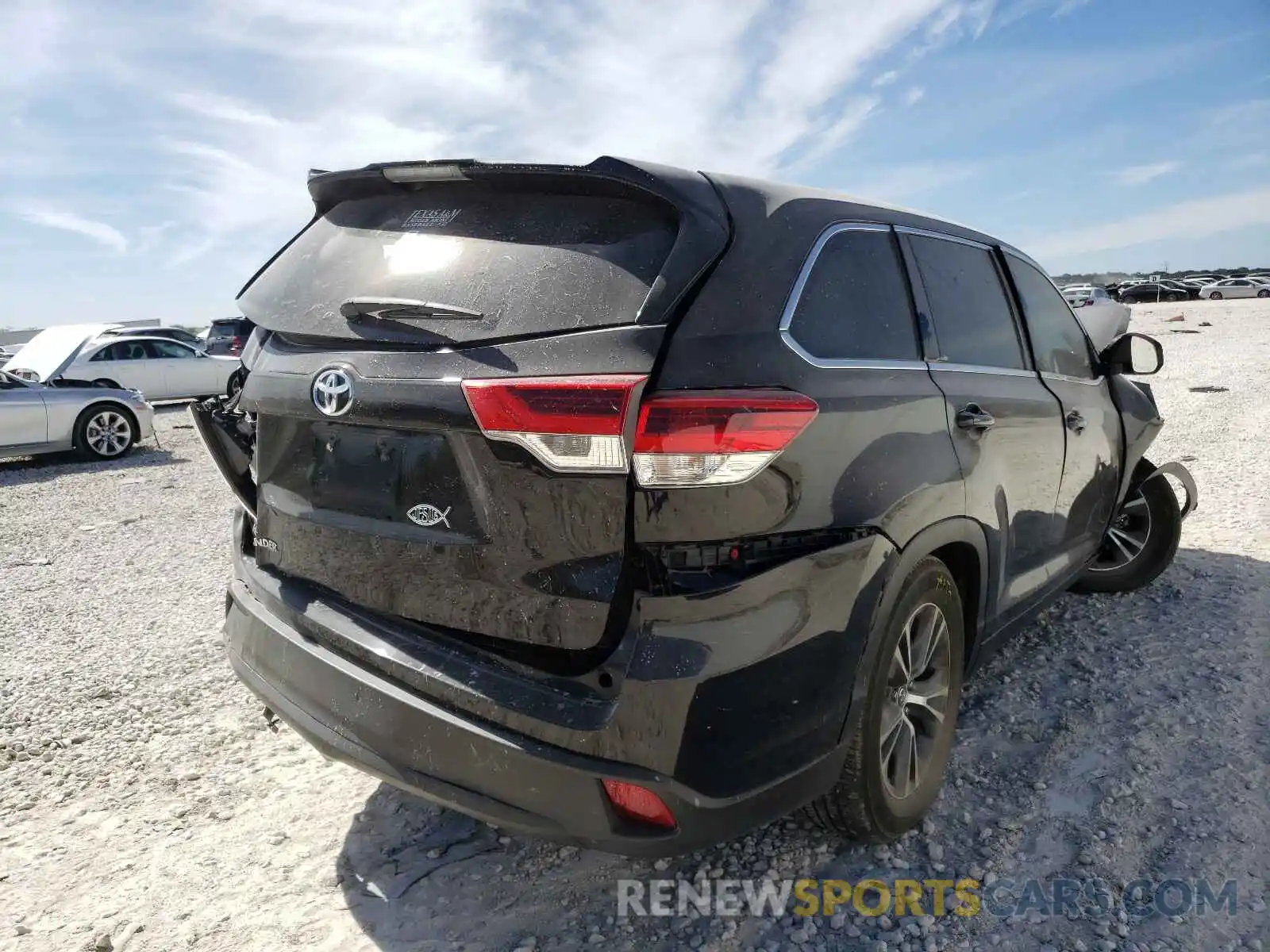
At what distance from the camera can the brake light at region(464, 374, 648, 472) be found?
1.86 meters

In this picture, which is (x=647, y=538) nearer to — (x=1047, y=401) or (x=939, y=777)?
(x=939, y=777)

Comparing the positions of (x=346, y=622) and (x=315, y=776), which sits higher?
(x=346, y=622)

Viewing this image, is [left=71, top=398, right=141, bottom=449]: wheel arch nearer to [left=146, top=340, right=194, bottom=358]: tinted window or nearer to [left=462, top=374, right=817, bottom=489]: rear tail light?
[left=146, top=340, right=194, bottom=358]: tinted window

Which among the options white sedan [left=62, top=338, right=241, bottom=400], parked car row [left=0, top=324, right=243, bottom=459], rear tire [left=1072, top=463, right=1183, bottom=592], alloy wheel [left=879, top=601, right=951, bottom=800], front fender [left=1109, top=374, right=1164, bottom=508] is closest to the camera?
alloy wheel [left=879, top=601, right=951, bottom=800]

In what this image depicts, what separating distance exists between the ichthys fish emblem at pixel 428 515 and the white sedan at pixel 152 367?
14764 millimetres

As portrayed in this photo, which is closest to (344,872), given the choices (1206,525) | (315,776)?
(315,776)

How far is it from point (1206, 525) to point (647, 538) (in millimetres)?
5533

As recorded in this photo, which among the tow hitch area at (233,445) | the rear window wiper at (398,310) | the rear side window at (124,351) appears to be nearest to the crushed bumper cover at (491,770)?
the tow hitch area at (233,445)

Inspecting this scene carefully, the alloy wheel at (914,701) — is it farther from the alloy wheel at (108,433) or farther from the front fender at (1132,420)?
the alloy wheel at (108,433)

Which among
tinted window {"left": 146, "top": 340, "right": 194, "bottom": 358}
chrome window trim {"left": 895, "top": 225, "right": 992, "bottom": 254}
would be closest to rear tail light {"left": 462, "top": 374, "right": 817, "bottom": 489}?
chrome window trim {"left": 895, "top": 225, "right": 992, "bottom": 254}

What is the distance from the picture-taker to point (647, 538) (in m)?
1.91

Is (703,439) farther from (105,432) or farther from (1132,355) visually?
(105,432)

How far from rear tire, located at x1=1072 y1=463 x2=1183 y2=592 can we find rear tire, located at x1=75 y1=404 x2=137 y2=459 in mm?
10878

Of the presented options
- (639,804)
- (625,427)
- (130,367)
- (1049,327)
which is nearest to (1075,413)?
(1049,327)
